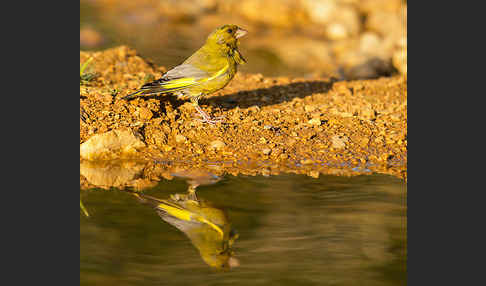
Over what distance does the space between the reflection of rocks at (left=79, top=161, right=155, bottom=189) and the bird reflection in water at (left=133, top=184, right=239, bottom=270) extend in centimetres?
27

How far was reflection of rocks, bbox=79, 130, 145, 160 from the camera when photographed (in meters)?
5.29

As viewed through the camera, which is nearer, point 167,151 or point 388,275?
point 388,275

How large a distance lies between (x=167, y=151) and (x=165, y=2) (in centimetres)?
724

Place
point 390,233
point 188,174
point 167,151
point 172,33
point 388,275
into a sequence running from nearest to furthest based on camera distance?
point 388,275, point 390,233, point 188,174, point 167,151, point 172,33

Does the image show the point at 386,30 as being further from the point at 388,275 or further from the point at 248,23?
the point at 388,275

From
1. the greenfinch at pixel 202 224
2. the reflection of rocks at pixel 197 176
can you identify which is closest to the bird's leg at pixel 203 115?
the reflection of rocks at pixel 197 176

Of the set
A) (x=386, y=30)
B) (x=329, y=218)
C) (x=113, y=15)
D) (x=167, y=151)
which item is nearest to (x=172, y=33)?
(x=113, y=15)

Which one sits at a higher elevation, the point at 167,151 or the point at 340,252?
the point at 167,151

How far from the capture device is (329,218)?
434 cm

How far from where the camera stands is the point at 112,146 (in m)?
5.36

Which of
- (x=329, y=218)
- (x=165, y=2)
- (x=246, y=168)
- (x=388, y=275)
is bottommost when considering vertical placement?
(x=388, y=275)

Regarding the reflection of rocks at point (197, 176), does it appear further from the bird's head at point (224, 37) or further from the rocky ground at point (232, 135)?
the bird's head at point (224, 37)

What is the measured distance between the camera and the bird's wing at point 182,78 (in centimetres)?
578

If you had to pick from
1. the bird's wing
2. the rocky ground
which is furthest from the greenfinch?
the bird's wing
